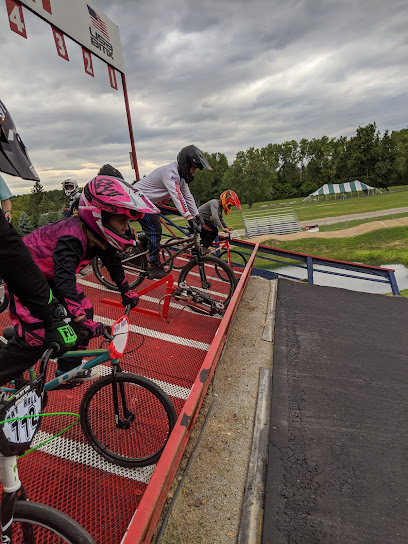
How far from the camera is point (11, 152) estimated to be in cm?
183

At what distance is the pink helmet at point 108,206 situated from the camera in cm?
264

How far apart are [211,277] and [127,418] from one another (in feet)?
15.7

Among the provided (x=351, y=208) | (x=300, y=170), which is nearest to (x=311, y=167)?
(x=300, y=170)

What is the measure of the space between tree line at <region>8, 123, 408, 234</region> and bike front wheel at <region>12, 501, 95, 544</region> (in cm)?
5418

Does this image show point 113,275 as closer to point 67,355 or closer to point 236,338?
point 67,355

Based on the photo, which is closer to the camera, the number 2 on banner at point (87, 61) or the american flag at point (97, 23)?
the american flag at point (97, 23)

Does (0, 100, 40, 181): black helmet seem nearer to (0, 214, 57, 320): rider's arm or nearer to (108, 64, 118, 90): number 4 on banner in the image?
(0, 214, 57, 320): rider's arm

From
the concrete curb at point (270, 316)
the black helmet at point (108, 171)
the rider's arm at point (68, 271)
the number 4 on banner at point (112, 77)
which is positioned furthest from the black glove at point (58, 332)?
the number 4 on banner at point (112, 77)

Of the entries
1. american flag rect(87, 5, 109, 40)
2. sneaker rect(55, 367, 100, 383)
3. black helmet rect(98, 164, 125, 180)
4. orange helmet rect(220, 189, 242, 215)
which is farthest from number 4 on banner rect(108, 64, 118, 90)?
sneaker rect(55, 367, 100, 383)

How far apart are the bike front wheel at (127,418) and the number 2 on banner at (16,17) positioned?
7.60m

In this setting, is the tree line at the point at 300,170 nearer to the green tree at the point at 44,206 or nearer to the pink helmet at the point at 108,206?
the green tree at the point at 44,206

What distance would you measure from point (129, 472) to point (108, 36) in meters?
10.4

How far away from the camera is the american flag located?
807 centimetres

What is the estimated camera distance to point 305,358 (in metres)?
4.46
